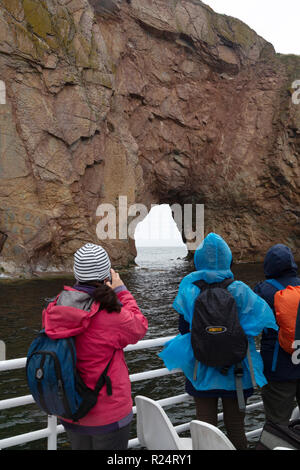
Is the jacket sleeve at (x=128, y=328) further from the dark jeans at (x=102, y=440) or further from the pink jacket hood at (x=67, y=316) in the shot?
the dark jeans at (x=102, y=440)

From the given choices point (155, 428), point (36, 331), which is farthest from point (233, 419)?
point (36, 331)

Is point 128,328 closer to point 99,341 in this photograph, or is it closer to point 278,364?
point 99,341

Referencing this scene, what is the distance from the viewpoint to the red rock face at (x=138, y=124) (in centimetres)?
2205

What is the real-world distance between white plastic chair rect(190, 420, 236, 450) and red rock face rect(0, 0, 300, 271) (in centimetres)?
1987

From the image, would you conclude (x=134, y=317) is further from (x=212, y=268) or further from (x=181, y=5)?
(x=181, y=5)

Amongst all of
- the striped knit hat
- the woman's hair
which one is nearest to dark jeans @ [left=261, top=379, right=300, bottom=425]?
the woman's hair

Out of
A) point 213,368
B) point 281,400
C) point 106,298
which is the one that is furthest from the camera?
point 281,400

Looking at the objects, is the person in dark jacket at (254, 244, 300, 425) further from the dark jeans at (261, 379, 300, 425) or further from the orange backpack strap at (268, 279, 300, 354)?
the orange backpack strap at (268, 279, 300, 354)

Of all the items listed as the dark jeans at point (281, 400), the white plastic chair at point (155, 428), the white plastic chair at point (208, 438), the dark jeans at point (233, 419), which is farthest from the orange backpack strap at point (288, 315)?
the white plastic chair at point (208, 438)

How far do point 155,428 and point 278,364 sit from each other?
119cm

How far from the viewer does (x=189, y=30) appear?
1265 inches

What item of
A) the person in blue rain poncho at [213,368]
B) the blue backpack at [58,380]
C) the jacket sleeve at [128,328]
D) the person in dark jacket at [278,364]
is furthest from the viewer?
the person in dark jacket at [278,364]

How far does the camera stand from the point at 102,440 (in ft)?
7.14

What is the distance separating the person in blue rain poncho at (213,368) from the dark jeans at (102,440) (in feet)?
2.28
